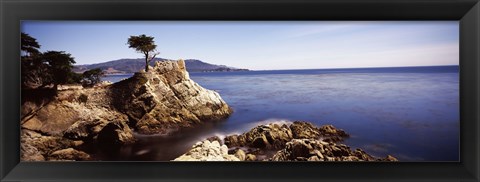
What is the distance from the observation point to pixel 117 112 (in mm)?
1858

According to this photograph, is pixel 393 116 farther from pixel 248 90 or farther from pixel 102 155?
pixel 102 155

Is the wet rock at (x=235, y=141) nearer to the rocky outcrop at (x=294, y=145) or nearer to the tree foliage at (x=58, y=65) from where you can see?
the rocky outcrop at (x=294, y=145)

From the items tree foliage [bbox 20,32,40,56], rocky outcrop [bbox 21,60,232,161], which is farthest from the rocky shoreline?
tree foliage [bbox 20,32,40,56]

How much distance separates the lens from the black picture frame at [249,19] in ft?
5.36

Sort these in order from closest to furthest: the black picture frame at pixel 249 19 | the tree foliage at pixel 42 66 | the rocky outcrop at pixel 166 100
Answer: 1. the black picture frame at pixel 249 19
2. the tree foliage at pixel 42 66
3. the rocky outcrop at pixel 166 100

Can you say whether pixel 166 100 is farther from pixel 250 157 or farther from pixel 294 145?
pixel 294 145

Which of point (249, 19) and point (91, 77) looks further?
point (91, 77)

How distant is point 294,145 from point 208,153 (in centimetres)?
56

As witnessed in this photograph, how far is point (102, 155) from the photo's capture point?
1815 millimetres

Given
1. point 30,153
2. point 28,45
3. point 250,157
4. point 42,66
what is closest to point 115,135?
point 30,153

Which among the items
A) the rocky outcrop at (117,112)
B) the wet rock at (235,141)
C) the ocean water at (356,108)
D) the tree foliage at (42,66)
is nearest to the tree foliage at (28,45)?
the tree foliage at (42,66)

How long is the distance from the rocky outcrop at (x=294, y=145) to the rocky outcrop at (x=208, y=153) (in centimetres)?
1

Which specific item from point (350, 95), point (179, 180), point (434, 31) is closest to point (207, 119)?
point (179, 180)
